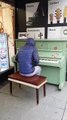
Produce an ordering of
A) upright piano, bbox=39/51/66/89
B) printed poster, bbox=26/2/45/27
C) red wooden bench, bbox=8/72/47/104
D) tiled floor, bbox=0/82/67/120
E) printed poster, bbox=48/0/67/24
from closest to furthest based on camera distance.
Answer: tiled floor, bbox=0/82/67/120 → red wooden bench, bbox=8/72/47/104 → upright piano, bbox=39/51/66/89 → printed poster, bbox=48/0/67/24 → printed poster, bbox=26/2/45/27

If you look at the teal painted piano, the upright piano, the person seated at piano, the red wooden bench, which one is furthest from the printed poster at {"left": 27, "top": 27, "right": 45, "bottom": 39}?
the red wooden bench

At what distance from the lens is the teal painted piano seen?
3.05m

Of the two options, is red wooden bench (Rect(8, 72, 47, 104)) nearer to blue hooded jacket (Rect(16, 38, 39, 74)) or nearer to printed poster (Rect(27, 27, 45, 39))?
Result: blue hooded jacket (Rect(16, 38, 39, 74))

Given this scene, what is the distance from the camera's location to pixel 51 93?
10.00 feet

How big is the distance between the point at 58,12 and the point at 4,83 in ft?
7.57

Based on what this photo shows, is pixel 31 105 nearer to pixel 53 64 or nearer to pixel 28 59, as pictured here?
pixel 28 59

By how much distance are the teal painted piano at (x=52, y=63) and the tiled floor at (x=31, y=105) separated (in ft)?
0.74

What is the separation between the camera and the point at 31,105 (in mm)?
2580

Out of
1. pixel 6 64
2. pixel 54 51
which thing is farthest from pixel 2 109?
pixel 54 51

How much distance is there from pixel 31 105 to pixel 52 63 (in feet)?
3.20

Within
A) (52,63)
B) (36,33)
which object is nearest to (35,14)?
(36,33)

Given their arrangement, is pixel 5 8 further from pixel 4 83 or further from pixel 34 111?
pixel 34 111

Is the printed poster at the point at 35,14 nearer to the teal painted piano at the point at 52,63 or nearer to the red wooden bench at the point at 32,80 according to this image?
the teal painted piano at the point at 52,63

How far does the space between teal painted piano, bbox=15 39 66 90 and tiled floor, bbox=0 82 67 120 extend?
0.23 metres
